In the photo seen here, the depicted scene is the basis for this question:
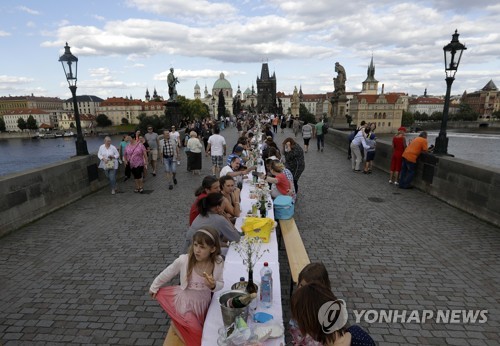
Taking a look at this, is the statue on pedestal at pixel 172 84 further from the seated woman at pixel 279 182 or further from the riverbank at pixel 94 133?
the riverbank at pixel 94 133

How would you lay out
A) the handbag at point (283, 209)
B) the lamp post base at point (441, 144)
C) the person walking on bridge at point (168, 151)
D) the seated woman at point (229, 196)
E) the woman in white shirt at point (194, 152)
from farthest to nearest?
1. the woman in white shirt at point (194, 152)
2. the person walking on bridge at point (168, 151)
3. the lamp post base at point (441, 144)
4. the handbag at point (283, 209)
5. the seated woman at point (229, 196)

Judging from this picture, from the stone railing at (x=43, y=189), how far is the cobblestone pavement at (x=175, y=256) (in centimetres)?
31

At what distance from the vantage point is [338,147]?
64.7ft

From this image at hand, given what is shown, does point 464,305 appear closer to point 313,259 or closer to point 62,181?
point 313,259

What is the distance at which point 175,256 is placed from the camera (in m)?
5.63

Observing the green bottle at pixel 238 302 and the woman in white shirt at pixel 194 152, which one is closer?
the green bottle at pixel 238 302

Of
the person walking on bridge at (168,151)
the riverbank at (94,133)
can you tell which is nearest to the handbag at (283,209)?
the person walking on bridge at (168,151)

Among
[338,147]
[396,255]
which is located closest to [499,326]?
[396,255]

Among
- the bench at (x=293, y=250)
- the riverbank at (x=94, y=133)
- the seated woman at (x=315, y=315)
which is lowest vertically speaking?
the riverbank at (x=94, y=133)

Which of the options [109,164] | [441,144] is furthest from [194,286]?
[441,144]

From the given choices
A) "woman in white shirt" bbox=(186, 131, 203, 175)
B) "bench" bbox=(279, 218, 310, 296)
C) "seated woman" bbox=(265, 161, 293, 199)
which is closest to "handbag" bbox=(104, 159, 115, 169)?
"woman in white shirt" bbox=(186, 131, 203, 175)

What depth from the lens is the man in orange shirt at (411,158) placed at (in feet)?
30.8

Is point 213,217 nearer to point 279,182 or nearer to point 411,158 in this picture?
point 279,182

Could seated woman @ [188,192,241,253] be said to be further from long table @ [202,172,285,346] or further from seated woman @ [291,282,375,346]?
seated woman @ [291,282,375,346]
